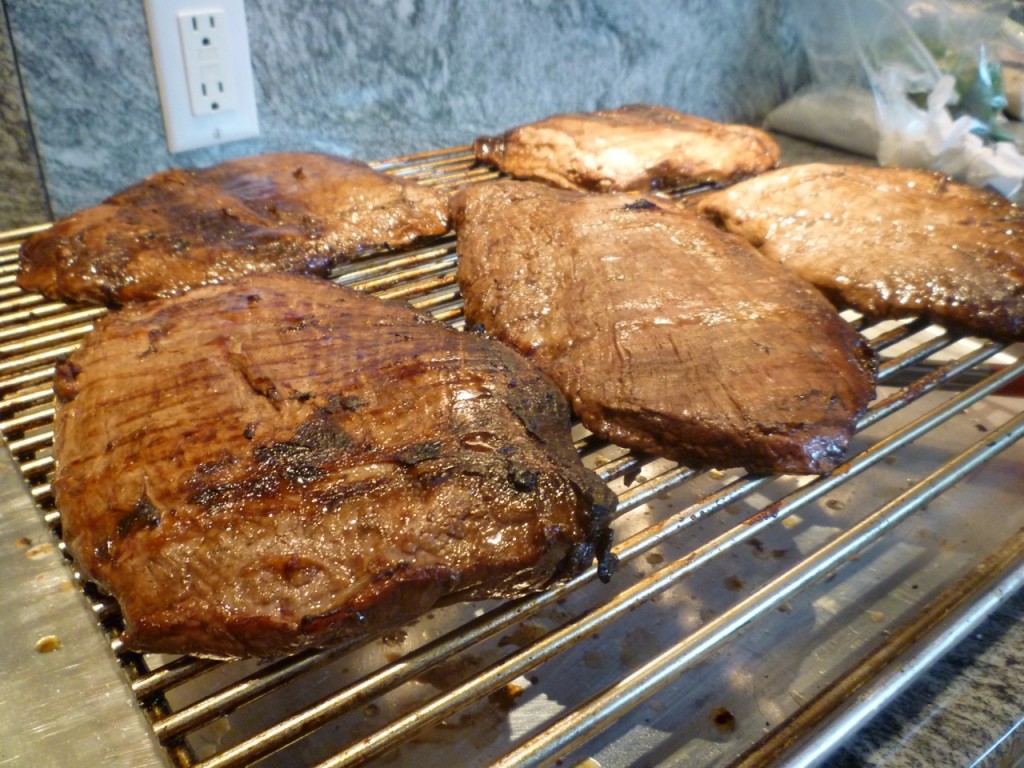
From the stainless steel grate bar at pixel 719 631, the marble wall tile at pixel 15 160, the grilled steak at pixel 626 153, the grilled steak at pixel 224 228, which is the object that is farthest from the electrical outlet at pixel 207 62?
the stainless steel grate bar at pixel 719 631

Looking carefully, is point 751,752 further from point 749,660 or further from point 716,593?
point 716,593

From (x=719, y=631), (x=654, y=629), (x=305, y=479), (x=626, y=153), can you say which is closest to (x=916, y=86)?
(x=626, y=153)

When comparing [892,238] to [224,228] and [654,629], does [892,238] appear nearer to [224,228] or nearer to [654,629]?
[654,629]

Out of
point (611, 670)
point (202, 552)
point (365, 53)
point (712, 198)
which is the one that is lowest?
point (611, 670)

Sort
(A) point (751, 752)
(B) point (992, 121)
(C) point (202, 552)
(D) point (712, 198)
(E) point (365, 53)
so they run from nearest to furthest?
(C) point (202, 552) < (A) point (751, 752) < (D) point (712, 198) < (E) point (365, 53) < (B) point (992, 121)

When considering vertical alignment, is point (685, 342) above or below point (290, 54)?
below

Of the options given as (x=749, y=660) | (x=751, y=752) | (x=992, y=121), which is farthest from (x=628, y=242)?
(x=992, y=121)

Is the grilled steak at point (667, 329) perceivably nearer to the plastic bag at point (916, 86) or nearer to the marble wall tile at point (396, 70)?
the marble wall tile at point (396, 70)
